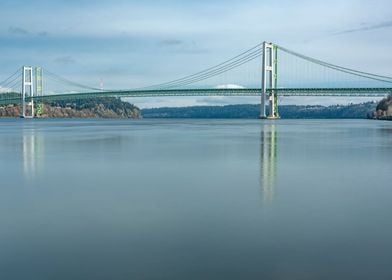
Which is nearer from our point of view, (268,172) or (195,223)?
(195,223)

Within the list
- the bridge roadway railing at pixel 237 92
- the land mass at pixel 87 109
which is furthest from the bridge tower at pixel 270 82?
the land mass at pixel 87 109

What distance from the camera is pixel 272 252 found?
4.79 m

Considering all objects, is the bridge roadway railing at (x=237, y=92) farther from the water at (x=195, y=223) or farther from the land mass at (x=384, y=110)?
the water at (x=195, y=223)

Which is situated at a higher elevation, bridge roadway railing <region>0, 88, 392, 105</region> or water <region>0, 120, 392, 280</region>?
bridge roadway railing <region>0, 88, 392, 105</region>

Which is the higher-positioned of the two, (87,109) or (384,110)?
(87,109)

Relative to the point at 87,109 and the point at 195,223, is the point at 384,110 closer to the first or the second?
the point at 87,109

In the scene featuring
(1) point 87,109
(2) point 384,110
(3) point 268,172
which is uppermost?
(1) point 87,109

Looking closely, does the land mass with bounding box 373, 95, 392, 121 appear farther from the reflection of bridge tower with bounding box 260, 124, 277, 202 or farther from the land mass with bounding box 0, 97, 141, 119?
the reflection of bridge tower with bounding box 260, 124, 277, 202

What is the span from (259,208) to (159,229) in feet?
5.92

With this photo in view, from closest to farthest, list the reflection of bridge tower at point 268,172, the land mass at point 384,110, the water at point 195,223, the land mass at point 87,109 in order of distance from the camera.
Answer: the water at point 195,223 → the reflection of bridge tower at point 268,172 → the land mass at point 384,110 → the land mass at point 87,109

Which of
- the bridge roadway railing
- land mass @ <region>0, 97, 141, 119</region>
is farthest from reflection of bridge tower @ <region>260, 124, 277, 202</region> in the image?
land mass @ <region>0, 97, 141, 119</region>

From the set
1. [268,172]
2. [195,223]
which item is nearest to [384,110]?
[268,172]

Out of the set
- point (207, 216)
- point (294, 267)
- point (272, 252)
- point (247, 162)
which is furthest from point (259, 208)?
point (247, 162)

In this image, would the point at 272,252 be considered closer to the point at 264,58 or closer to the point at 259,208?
Result: the point at 259,208
